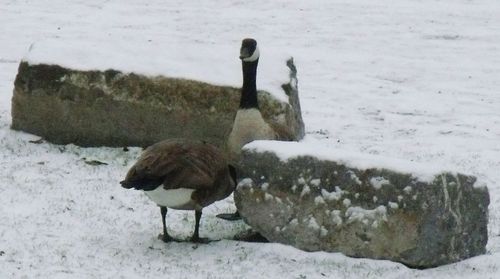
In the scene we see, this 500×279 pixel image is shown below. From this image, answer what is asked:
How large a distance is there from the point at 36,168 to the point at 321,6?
13.0 meters

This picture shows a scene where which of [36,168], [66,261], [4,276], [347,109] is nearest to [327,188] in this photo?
[66,261]

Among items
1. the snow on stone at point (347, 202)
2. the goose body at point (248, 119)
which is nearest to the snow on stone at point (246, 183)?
the goose body at point (248, 119)

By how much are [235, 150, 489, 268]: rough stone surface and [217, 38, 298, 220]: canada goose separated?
68 cm

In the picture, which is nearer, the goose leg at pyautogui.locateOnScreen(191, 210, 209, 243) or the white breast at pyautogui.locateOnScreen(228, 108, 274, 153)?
the goose leg at pyautogui.locateOnScreen(191, 210, 209, 243)

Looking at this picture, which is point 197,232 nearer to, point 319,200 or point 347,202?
point 319,200

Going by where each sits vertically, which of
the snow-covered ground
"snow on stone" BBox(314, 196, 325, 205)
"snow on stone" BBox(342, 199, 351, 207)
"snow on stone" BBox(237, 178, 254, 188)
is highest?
"snow on stone" BBox(342, 199, 351, 207)

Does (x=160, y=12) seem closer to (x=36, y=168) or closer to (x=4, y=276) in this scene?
(x=36, y=168)

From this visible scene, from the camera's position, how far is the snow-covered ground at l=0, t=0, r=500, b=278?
7.08 m

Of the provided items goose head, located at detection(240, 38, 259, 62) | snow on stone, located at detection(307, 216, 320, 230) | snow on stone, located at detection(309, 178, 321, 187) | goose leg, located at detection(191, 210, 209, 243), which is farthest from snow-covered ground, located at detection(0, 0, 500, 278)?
goose head, located at detection(240, 38, 259, 62)

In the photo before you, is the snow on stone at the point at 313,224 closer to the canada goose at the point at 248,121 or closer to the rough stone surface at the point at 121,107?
the canada goose at the point at 248,121

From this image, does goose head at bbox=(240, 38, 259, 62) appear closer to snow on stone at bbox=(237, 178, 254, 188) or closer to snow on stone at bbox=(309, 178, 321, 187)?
snow on stone at bbox=(237, 178, 254, 188)

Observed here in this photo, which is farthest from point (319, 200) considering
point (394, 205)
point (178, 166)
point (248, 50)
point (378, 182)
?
point (248, 50)

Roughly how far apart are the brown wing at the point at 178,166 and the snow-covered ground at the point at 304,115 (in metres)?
0.60

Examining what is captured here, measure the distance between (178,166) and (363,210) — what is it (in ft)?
4.83
